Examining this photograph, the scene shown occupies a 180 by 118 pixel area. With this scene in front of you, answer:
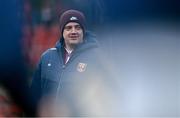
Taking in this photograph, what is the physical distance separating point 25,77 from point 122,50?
2.63ft

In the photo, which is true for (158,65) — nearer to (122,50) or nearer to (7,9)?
(122,50)

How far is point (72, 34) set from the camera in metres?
3.13

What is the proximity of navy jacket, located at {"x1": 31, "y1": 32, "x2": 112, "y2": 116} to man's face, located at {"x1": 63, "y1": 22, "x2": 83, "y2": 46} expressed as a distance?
39 millimetres

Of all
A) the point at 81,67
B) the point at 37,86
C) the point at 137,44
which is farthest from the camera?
the point at 137,44

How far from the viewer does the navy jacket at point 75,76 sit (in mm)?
3098

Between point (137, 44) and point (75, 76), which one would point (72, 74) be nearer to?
point (75, 76)

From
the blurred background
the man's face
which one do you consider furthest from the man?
the blurred background

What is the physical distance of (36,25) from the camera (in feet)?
16.0

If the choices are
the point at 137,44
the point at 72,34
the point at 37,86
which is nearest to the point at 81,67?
→ the point at 72,34

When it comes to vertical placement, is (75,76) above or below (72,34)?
below

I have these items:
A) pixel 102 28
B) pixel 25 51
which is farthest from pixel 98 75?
pixel 25 51

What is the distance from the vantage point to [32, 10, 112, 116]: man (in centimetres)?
310

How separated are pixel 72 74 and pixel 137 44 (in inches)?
47.8

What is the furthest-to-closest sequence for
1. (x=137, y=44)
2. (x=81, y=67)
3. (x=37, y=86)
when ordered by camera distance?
(x=137, y=44), (x=37, y=86), (x=81, y=67)
